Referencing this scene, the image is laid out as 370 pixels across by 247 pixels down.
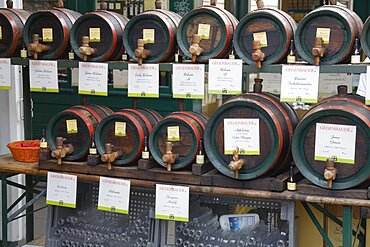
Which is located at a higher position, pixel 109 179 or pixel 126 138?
pixel 126 138

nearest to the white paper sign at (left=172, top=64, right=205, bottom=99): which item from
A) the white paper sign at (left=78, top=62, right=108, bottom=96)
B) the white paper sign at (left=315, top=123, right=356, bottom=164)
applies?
the white paper sign at (left=78, top=62, right=108, bottom=96)

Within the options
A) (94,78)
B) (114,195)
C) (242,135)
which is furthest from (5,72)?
(242,135)

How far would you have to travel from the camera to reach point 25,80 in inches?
169

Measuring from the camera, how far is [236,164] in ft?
10.3

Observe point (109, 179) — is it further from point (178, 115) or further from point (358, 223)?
point (358, 223)

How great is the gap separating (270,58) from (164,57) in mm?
638

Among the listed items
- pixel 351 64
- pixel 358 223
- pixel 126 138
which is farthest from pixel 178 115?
pixel 358 223

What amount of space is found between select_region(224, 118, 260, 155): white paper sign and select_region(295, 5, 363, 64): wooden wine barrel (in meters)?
0.46

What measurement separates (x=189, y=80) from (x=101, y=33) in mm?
668

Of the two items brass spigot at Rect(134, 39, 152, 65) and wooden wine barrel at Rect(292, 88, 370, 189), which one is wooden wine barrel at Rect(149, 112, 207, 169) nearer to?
brass spigot at Rect(134, 39, 152, 65)

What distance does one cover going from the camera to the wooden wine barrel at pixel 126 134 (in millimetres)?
3498

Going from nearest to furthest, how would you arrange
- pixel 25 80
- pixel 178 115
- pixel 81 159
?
1. pixel 178 115
2. pixel 81 159
3. pixel 25 80

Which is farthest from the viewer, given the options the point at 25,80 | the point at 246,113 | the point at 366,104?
the point at 25,80

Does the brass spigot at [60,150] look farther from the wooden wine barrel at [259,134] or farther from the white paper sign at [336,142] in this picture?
the white paper sign at [336,142]
